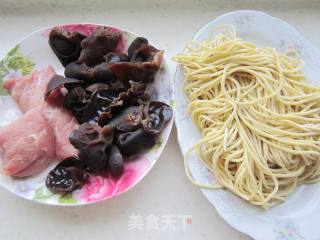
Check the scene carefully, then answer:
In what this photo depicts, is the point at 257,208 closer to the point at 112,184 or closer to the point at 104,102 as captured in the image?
the point at 112,184

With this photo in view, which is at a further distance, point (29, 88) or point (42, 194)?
point (29, 88)

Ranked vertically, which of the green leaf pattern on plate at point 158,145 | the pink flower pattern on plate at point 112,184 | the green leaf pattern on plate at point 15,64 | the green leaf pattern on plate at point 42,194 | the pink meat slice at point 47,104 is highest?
the green leaf pattern on plate at point 15,64

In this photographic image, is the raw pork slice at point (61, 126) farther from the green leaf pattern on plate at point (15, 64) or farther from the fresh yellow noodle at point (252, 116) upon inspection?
the fresh yellow noodle at point (252, 116)

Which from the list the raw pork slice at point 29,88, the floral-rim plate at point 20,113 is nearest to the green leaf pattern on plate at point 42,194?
the floral-rim plate at point 20,113

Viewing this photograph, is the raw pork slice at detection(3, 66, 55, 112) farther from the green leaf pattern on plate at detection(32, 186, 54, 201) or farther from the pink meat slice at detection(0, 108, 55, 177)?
the green leaf pattern on plate at detection(32, 186, 54, 201)

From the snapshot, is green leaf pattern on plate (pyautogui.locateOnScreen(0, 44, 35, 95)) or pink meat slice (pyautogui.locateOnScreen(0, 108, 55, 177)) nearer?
pink meat slice (pyautogui.locateOnScreen(0, 108, 55, 177))

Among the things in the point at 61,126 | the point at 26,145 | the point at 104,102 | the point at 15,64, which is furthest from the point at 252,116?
the point at 15,64

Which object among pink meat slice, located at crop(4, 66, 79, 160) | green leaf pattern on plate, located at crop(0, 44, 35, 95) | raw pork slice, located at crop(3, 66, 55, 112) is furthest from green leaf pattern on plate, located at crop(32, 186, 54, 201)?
green leaf pattern on plate, located at crop(0, 44, 35, 95)
